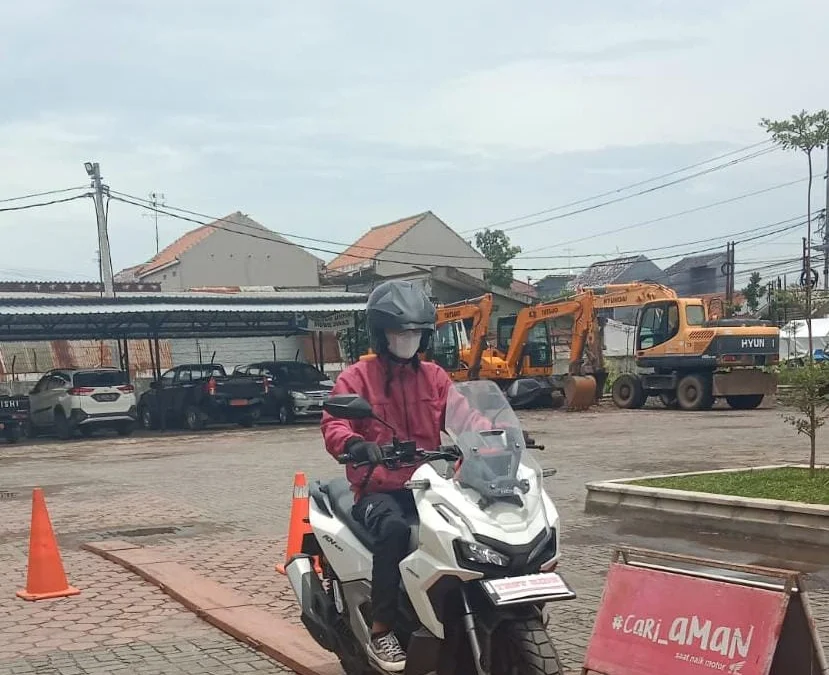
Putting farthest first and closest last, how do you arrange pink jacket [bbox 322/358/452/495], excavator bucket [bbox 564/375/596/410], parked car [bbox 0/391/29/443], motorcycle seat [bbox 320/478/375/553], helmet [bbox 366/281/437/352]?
excavator bucket [bbox 564/375/596/410]
parked car [bbox 0/391/29/443]
pink jacket [bbox 322/358/452/495]
helmet [bbox 366/281/437/352]
motorcycle seat [bbox 320/478/375/553]

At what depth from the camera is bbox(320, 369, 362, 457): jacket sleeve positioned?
4.62 metres

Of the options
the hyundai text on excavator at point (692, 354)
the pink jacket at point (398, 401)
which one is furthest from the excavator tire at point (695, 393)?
the pink jacket at point (398, 401)

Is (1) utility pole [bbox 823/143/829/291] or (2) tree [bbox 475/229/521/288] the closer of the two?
(1) utility pole [bbox 823/143/829/291]

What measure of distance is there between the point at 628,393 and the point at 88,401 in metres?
14.1

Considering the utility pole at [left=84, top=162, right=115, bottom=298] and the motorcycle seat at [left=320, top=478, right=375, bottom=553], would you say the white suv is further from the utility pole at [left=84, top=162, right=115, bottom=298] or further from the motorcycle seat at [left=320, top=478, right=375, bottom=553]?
the motorcycle seat at [left=320, top=478, right=375, bottom=553]

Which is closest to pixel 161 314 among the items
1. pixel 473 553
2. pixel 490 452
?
pixel 490 452

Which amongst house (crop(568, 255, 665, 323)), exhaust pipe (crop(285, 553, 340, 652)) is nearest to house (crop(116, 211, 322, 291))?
house (crop(568, 255, 665, 323))

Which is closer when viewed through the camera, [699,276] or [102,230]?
[102,230]

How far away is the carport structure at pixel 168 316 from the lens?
87.1 feet

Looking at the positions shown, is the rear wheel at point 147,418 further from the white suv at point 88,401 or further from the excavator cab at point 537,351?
the excavator cab at point 537,351

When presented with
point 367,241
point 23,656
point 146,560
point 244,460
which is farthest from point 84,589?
point 367,241

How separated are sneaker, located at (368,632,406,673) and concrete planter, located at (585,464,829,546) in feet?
16.1

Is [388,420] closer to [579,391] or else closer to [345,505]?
[345,505]

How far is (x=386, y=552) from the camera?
14.1 ft
